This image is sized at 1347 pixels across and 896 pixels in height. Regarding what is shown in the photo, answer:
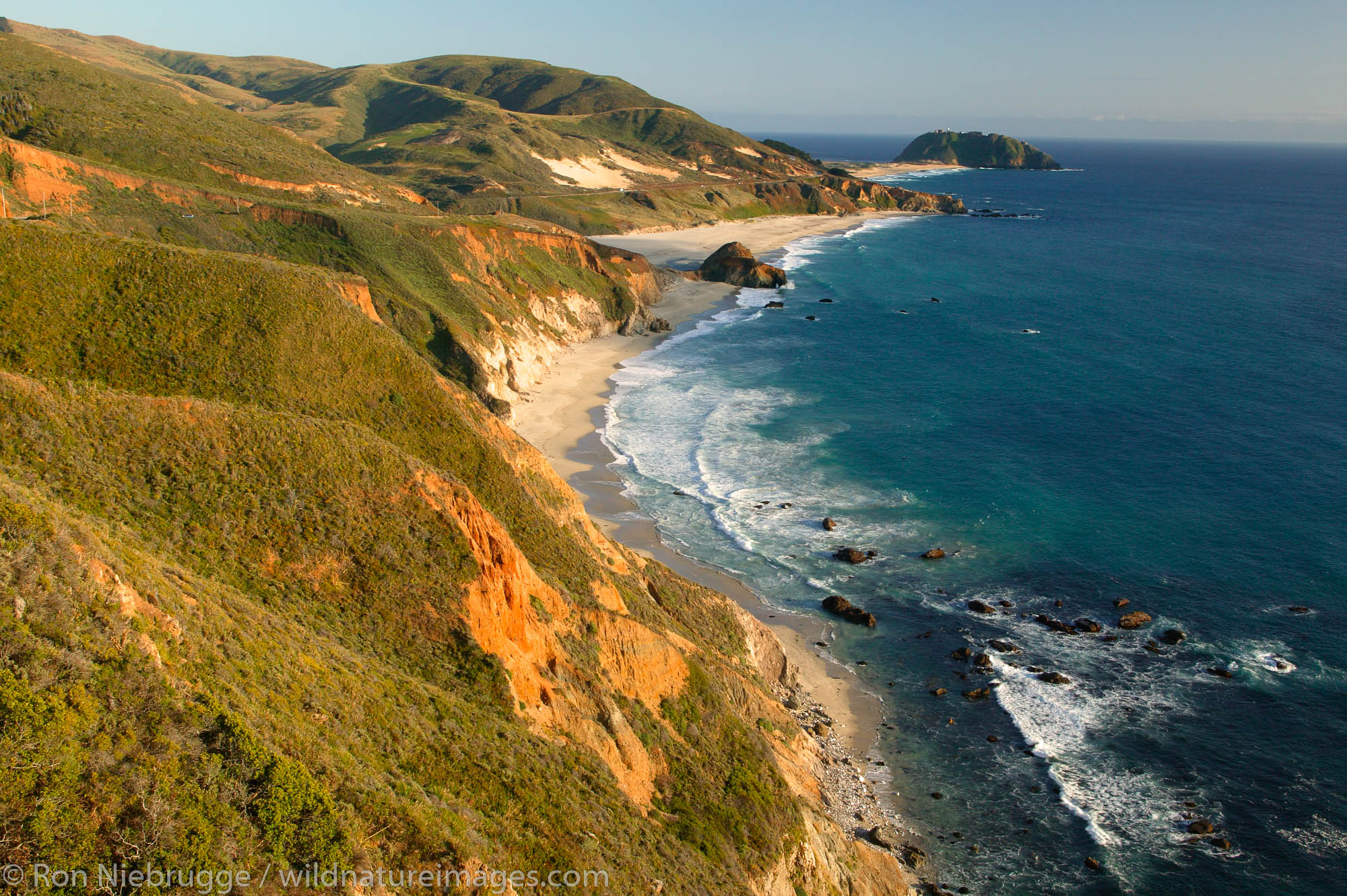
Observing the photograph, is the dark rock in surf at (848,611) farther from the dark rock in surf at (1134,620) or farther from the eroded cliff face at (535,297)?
the eroded cliff face at (535,297)

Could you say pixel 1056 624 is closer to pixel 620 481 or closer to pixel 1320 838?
pixel 1320 838

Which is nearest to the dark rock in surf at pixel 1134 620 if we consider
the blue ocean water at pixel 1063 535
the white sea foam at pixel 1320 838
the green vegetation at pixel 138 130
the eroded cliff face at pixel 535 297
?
the blue ocean water at pixel 1063 535

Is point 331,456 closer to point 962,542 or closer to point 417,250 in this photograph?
point 962,542

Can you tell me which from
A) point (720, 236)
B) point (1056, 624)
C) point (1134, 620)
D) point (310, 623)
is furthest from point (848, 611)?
point (720, 236)

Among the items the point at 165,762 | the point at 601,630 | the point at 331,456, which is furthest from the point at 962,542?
the point at 165,762

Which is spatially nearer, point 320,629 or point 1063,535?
point 320,629

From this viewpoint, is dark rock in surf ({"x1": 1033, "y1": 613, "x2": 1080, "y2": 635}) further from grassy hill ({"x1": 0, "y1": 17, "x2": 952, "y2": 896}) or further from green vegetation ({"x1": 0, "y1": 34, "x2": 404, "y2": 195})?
green vegetation ({"x1": 0, "y1": 34, "x2": 404, "y2": 195})
